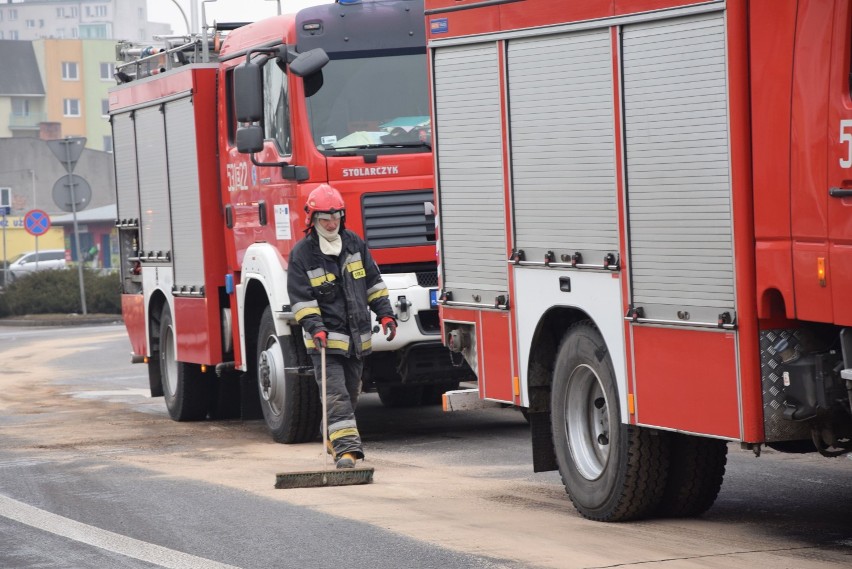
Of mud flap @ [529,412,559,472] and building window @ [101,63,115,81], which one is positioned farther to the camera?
building window @ [101,63,115,81]

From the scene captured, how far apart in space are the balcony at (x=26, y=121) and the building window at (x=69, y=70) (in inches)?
126

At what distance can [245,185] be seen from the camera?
44.6ft

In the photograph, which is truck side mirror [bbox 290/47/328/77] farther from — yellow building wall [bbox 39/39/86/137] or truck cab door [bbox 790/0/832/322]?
yellow building wall [bbox 39/39/86/137]

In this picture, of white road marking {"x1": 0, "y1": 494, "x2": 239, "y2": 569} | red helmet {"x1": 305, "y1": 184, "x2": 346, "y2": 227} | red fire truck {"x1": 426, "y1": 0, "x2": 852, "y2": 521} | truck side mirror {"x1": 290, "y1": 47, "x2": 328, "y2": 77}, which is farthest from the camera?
truck side mirror {"x1": 290, "y1": 47, "x2": 328, "y2": 77}

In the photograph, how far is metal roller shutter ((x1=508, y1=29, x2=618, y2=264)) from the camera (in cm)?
835

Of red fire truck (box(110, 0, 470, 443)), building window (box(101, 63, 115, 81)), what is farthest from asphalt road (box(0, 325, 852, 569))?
building window (box(101, 63, 115, 81))

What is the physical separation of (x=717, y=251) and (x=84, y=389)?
13.2 metres

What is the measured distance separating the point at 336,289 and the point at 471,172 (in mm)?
1767

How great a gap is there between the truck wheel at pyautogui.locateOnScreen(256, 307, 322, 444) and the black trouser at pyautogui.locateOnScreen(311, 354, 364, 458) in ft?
4.82

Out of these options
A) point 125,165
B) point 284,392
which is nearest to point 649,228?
point 284,392

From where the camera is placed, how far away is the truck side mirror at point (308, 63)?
12406 millimetres

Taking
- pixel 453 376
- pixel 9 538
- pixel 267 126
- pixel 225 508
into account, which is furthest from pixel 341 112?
pixel 9 538

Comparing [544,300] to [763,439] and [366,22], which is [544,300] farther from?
[366,22]

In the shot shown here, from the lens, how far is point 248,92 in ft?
40.3
